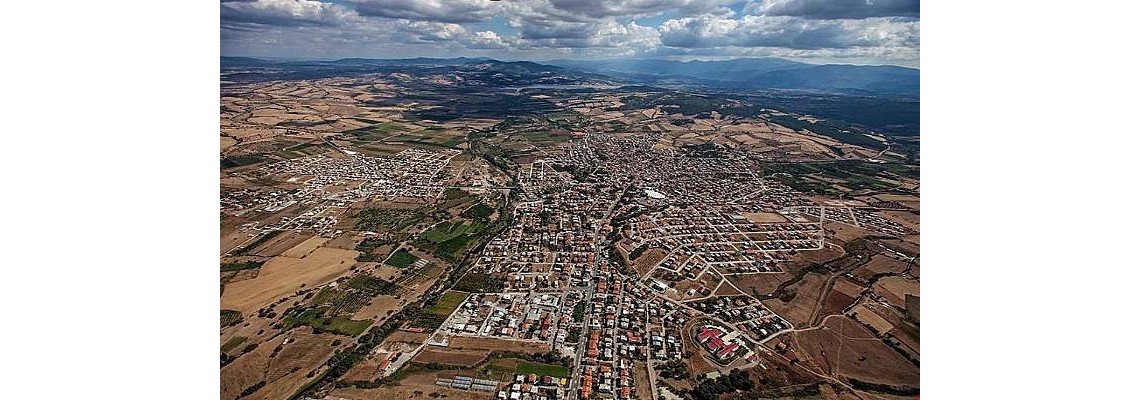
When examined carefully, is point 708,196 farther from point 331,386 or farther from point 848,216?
point 331,386

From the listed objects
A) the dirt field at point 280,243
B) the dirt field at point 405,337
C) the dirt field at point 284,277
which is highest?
the dirt field at point 280,243

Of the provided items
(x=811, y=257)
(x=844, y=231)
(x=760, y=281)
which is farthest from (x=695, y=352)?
A: (x=844, y=231)

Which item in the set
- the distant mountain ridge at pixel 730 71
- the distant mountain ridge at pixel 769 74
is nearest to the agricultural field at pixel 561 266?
the distant mountain ridge at pixel 730 71

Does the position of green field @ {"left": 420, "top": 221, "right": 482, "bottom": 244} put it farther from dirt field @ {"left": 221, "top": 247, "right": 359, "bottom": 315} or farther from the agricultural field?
dirt field @ {"left": 221, "top": 247, "right": 359, "bottom": 315}

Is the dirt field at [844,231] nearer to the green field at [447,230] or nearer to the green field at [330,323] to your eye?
the green field at [447,230]

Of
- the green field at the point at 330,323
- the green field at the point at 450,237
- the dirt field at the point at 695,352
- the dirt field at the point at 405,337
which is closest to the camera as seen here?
the dirt field at the point at 695,352

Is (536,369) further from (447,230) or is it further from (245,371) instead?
(447,230)
